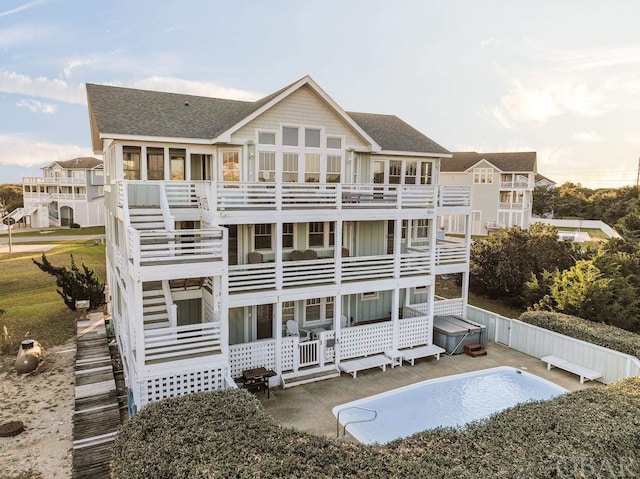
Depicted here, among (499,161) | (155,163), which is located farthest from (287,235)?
(499,161)

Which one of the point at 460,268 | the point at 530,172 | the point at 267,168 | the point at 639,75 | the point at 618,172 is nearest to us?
the point at 267,168

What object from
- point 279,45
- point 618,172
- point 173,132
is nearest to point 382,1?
point 279,45

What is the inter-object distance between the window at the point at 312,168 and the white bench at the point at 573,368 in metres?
11.0

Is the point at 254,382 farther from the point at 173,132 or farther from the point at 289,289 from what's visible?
the point at 173,132

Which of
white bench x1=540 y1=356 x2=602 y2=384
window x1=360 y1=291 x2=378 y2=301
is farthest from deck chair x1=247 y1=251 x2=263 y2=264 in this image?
white bench x1=540 y1=356 x2=602 y2=384

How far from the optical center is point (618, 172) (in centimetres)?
8144

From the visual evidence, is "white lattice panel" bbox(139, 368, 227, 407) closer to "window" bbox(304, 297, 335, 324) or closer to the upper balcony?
the upper balcony

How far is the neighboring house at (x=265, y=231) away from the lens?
12234 mm

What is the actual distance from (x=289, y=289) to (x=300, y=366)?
2765mm

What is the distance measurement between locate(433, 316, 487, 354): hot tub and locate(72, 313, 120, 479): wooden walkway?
11.9 m

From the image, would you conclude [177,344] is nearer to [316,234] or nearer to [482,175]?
[316,234]

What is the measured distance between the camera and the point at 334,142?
16953 millimetres

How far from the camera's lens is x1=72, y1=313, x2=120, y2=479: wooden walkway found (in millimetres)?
9760

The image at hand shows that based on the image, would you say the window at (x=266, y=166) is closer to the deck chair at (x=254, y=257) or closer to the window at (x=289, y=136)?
the window at (x=289, y=136)
